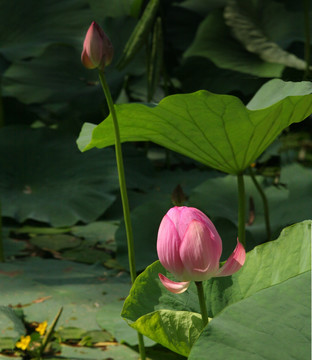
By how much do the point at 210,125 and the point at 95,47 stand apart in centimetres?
29

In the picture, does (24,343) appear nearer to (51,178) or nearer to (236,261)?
(236,261)

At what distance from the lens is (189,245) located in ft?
2.21

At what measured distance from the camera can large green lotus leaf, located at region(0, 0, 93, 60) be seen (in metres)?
2.30

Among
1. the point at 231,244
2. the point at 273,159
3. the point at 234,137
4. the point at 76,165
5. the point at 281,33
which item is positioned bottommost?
the point at 273,159

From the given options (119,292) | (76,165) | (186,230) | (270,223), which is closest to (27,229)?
(76,165)

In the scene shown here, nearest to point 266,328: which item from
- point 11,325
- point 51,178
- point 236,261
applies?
point 236,261

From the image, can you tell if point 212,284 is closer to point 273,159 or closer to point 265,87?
point 265,87

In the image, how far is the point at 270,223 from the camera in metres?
1.59

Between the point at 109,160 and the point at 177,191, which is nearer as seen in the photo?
the point at 177,191

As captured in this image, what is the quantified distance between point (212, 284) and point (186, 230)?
26cm

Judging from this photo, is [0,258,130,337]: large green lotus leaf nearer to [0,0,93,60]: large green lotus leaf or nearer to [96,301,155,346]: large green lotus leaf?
[96,301,155,346]: large green lotus leaf

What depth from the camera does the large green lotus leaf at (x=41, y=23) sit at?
90.4 inches

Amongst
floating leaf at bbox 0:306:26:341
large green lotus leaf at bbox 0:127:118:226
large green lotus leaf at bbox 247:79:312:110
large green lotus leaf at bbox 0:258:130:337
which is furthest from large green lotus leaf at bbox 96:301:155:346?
large green lotus leaf at bbox 0:127:118:226

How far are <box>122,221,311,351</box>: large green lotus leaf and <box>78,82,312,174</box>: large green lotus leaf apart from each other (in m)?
0.27
